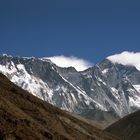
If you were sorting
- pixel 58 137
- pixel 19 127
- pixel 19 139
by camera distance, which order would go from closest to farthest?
pixel 19 139 → pixel 19 127 → pixel 58 137

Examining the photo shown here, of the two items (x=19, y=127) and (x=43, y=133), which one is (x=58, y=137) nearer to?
(x=43, y=133)

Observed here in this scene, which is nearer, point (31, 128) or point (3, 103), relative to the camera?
point (31, 128)

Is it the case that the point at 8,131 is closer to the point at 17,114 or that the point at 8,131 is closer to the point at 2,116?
the point at 2,116

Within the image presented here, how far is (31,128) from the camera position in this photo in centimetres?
18212

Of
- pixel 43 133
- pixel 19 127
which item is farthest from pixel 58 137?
pixel 19 127

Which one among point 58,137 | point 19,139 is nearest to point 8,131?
point 19,139

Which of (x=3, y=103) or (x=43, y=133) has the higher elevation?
(x=3, y=103)

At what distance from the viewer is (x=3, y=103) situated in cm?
19988

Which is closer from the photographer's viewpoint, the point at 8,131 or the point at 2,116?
the point at 8,131

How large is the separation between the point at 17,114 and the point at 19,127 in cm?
2227

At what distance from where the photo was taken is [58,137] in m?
193

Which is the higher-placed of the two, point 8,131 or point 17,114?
point 17,114

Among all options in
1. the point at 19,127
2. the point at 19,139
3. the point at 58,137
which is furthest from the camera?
the point at 58,137

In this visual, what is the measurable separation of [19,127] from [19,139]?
14.6 m
